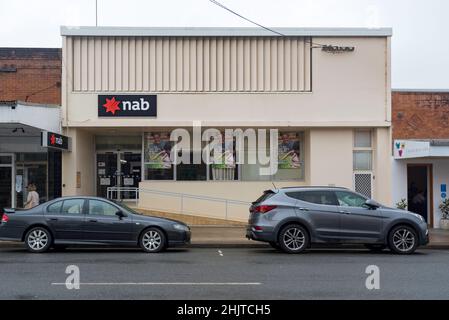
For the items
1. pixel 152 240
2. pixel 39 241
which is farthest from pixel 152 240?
pixel 39 241

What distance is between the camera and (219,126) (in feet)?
66.6

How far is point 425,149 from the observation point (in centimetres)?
1833

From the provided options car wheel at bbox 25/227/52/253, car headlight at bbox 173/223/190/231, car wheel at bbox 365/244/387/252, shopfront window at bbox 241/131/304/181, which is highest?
shopfront window at bbox 241/131/304/181

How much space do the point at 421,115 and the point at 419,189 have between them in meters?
2.62

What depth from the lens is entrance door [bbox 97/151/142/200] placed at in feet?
71.5

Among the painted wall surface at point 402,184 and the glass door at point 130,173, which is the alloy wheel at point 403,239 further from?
the glass door at point 130,173

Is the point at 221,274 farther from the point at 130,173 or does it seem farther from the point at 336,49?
the point at 336,49

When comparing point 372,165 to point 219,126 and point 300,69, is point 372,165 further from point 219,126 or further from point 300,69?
point 219,126

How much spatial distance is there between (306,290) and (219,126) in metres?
11.6

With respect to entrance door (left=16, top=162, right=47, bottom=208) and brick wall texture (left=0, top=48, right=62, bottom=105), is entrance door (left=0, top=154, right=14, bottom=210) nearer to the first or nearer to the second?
entrance door (left=16, top=162, right=47, bottom=208)

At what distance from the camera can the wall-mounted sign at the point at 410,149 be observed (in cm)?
1834

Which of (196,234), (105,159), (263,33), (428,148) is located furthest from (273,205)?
(105,159)

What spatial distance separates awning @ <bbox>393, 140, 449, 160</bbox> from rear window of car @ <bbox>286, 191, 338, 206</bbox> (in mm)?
5399

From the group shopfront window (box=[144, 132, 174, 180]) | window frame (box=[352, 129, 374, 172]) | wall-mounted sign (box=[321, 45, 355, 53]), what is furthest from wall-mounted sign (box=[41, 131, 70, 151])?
window frame (box=[352, 129, 374, 172])
